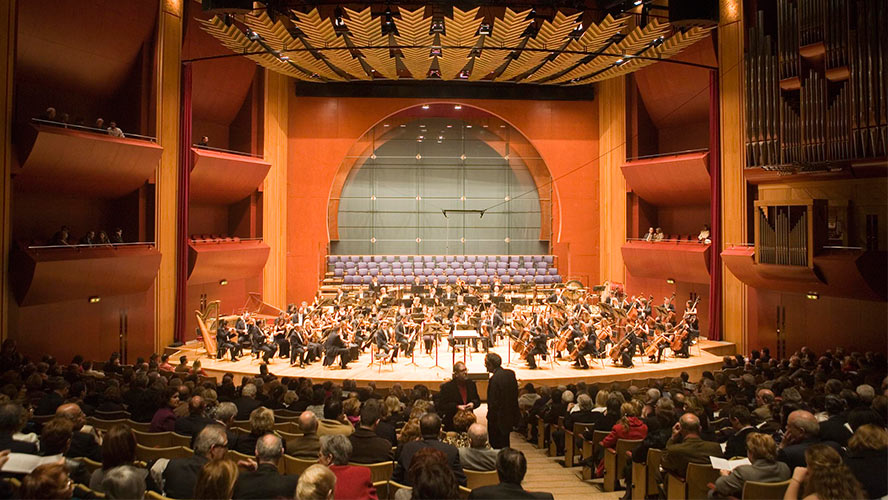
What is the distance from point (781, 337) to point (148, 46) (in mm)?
14595

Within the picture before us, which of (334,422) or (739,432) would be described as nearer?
(739,432)

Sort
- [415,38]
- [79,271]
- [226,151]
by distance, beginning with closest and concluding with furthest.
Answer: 1. [79,271]
2. [415,38]
3. [226,151]

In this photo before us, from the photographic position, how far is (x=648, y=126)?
18703 millimetres

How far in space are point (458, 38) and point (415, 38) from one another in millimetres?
972

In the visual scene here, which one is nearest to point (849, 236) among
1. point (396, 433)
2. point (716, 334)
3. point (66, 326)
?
point (716, 334)

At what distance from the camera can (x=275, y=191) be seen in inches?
750

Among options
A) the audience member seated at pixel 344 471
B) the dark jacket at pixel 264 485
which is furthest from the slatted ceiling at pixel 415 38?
the dark jacket at pixel 264 485

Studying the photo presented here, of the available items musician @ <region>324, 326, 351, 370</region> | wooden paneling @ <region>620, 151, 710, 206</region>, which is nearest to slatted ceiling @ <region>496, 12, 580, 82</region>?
wooden paneling @ <region>620, 151, 710, 206</region>

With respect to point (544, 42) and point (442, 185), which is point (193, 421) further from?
point (442, 185)

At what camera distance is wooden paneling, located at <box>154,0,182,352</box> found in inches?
538

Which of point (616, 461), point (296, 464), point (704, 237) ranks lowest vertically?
point (616, 461)

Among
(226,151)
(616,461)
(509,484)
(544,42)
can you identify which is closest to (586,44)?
(544,42)

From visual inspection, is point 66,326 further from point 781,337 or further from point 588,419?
point 781,337

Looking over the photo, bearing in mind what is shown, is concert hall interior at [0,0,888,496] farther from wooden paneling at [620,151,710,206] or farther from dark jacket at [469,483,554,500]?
dark jacket at [469,483,554,500]
